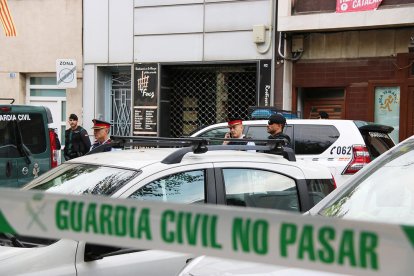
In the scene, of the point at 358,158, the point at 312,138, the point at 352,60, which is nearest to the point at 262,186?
the point at 358,158

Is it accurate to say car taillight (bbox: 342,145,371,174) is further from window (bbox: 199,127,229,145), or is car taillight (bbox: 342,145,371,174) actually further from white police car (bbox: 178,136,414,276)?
white police car (bbox: 178,136,414,276)

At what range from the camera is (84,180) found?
406 cm

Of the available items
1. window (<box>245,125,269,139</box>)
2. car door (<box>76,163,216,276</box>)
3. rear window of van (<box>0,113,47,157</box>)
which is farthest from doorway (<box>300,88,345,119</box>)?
car door (<box>76,163,216,276</box>)

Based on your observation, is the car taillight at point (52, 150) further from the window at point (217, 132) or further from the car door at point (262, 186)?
the car door at point (262, 186)

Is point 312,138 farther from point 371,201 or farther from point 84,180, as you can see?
point 371,201

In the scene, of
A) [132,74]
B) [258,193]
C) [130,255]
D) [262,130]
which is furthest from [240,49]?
[130,255]

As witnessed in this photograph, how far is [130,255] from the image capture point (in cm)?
359

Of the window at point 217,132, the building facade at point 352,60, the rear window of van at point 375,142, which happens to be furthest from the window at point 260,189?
the building facade at point 352,60

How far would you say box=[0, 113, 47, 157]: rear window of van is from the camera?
24.1 ft

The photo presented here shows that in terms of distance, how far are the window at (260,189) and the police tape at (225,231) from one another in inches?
94.0

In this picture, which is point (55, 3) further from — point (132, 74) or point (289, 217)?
point (289, 217)

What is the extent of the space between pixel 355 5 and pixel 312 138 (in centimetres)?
490

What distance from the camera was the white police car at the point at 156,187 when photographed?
11.1ft

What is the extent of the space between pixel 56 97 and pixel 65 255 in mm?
13074
